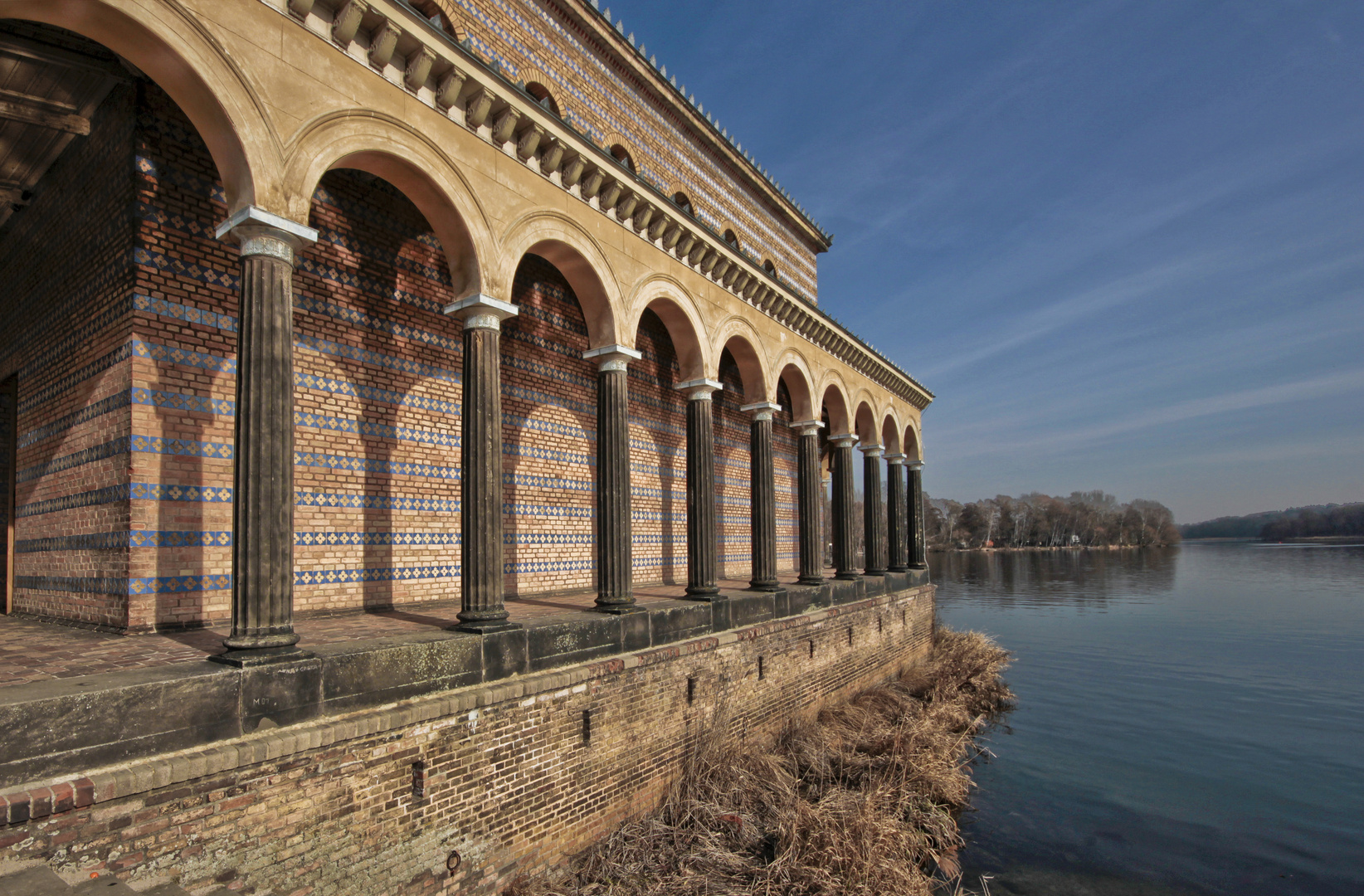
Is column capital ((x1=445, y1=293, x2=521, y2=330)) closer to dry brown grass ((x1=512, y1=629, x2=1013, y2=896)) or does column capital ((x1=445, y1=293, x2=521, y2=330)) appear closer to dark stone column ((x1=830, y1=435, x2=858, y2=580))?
dry brown grass ((x1=512, y1=629, x2=1013, y2=896))

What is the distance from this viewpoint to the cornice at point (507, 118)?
244 inches

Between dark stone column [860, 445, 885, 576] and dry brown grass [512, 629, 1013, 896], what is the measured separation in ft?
17.8

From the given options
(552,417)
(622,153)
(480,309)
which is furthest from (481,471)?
(622,153)

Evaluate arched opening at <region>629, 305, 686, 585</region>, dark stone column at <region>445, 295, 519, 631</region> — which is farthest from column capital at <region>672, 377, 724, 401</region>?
dark stone column at <region>445, 295, 519, 631</region>

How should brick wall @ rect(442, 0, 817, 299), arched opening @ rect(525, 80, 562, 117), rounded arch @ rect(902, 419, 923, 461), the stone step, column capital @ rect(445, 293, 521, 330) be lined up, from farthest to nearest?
1. rounded arch @ rect(902, 419, 923, 461)
2. arched opening @ rect(525, 80, 562, 117)
3. brick wall @ rect(442, 0, 817, 299)
4. column capital @ rect(445, 293, 521, 330)
5. the stone step

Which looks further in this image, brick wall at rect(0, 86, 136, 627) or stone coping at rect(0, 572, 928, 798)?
brick wall at rect(0, 86, 136, 627)

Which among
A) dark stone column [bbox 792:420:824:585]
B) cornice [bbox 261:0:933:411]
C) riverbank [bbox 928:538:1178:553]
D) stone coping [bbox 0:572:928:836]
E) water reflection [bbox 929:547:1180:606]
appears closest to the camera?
stone coping [bbox 0:572:928:836]

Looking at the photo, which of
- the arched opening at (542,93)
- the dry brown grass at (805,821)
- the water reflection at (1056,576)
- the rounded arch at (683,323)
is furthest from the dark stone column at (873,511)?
the water reflection at (1056,576)

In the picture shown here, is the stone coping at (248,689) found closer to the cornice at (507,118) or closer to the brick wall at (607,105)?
the cornice at (507,118)

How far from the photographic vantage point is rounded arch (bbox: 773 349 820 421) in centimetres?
1464

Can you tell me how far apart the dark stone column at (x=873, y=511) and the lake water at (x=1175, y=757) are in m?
4.61

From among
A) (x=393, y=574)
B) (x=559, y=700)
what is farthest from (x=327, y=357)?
(x=559, y=700)

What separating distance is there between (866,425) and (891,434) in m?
2.07

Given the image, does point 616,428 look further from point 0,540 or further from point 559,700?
point 0,540
